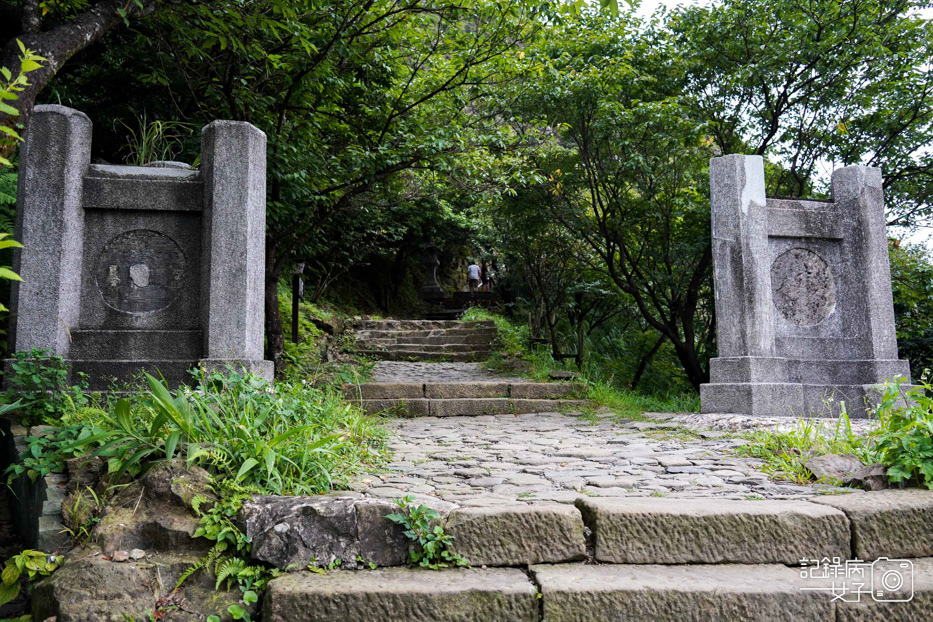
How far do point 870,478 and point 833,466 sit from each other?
33 centimetres

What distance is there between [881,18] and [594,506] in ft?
24.9

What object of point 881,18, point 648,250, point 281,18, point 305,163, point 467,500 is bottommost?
point 467,500

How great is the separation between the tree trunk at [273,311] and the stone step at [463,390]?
4.16 ft

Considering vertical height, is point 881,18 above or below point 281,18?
above

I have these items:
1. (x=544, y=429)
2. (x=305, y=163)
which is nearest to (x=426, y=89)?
(x=305, y=163)

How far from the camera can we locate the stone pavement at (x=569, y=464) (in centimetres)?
303

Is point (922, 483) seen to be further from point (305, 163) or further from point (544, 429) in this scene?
point (305, 163)

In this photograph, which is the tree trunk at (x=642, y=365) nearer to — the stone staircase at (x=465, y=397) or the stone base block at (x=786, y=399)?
the stone staircase at (x=465, y=397)

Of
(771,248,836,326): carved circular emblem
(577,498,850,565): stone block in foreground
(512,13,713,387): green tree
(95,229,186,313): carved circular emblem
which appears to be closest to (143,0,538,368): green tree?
(512,13,713,387): green tree

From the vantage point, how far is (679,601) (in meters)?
2.20

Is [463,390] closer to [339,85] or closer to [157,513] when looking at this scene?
[339,85]

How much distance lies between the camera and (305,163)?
6.72 m

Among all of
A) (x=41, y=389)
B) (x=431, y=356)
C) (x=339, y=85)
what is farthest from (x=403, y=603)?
(x=431, y=356)

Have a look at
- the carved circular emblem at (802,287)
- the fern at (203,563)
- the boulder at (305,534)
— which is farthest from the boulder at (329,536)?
the carved circular emblem at (802,287)
